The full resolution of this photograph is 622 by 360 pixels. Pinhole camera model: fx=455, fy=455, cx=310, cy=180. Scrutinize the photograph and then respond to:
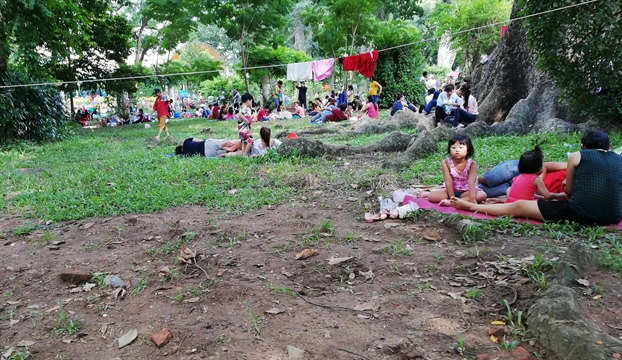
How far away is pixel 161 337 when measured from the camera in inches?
99.9

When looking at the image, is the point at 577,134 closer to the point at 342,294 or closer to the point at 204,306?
the point at 342,294

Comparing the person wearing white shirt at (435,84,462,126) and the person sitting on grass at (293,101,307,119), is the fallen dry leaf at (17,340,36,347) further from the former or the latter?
the person sitting on grass at (293,101,307,119)

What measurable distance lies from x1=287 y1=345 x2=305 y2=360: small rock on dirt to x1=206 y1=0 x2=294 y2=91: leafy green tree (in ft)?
57.4

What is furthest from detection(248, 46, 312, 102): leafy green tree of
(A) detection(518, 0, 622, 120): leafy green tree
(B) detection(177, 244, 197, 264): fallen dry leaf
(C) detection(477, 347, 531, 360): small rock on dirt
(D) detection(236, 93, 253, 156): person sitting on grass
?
(C) detection(477, 347, 531, 360): small rock on dirt

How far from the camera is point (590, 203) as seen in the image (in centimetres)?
383

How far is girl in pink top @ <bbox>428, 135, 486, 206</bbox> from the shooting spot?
4.67m

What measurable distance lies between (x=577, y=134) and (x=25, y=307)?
7.92 metres

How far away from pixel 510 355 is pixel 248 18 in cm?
1876

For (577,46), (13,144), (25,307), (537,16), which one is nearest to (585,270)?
(25,307)

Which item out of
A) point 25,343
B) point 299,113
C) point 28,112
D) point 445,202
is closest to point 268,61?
point 299,113

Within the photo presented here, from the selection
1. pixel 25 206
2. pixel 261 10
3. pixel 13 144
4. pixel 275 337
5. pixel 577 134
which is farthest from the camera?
pixel 261 10

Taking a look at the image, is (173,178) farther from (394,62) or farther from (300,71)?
(394,62)

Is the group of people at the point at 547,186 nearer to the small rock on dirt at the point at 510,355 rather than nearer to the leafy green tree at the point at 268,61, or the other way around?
the small rock on dirt at the point at 510,355

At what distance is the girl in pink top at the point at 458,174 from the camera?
4.67 m
